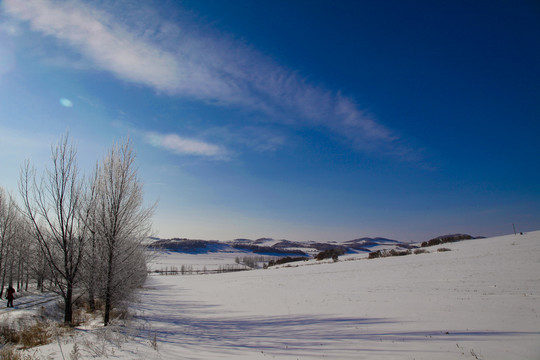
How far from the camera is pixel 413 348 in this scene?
26.6ft

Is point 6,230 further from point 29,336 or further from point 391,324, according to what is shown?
point 391,324

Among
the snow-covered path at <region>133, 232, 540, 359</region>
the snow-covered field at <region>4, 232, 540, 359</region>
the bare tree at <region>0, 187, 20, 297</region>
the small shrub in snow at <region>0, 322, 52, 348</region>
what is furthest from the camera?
the bare tree at <region>0, 187, 20, 297</region>

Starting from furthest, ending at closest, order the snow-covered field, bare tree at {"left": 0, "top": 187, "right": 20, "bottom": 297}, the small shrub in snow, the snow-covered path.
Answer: bare tree at {"left": 0, "top": 187, "right": 20, "bottom": 297}
the small shrub in snow
the snow-covered path
the snow-covered field

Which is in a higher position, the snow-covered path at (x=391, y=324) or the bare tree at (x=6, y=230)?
the bare tree at (x=6, y=230)

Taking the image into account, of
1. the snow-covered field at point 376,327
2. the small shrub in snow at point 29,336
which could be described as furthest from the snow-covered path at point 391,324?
the small shrub in snow at point 29,336

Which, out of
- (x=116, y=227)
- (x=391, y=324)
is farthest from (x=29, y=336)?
(x=391, y=324)

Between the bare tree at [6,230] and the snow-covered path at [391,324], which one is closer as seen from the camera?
the snow-covered path at [391,324]

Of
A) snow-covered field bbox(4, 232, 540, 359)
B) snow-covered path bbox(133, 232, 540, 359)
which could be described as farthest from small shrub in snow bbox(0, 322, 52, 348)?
snow-covered path bbox(133, 232, 540, 359)

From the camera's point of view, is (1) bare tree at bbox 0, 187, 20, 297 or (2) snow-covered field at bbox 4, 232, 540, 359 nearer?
(2) snow-covered field at bbox 4, 232, 540, 359

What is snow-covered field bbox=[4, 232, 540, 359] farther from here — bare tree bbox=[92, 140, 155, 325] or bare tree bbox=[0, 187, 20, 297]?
bare tree bbox=[0, 187, 20, 297]

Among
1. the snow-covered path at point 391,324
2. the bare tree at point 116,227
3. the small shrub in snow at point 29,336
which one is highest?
the bare tree at point 116,227

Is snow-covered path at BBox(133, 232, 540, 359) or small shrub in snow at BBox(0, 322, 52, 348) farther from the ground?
small shrub in snow at BBox(0, 322, 52, 348)

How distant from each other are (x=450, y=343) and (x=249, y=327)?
28.9 feet

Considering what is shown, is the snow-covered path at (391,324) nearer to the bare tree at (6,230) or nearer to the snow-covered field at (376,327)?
the snow-covered field at (376,327)
